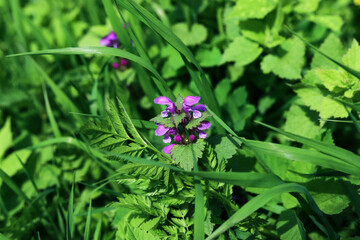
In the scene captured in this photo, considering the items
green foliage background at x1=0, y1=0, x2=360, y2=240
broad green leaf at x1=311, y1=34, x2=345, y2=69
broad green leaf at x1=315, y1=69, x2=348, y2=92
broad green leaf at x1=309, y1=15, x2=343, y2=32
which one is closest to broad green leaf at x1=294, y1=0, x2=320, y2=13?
green foliage background at x1=0, y1=0, x2=360, y2=240

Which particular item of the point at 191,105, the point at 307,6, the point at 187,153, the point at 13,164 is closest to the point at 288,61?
the point at 307,6

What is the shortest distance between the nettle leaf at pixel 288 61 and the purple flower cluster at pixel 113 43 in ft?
3.44

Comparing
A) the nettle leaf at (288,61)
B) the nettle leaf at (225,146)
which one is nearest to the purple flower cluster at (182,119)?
the nettle leaf at (225,146)

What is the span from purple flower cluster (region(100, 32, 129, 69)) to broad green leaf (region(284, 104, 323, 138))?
1280 millimetres

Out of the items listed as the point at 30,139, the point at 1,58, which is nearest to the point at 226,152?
the point at 30,139

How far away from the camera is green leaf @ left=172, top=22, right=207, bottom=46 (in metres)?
2.38

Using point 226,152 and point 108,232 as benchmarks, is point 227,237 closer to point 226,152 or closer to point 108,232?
point 226,152

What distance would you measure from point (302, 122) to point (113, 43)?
1463 mm

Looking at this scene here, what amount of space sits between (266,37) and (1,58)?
2541mm

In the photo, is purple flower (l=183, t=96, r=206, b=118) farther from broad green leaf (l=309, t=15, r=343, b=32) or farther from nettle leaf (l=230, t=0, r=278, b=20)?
broad green leaf (l=309, t=15, r=343, b=32)

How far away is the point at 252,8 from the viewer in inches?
82.0

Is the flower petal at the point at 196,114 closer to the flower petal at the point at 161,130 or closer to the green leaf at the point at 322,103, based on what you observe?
the flower petal at the point at 161,130

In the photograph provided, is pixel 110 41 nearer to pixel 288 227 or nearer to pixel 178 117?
pixel 178 117

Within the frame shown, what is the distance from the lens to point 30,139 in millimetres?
2500
